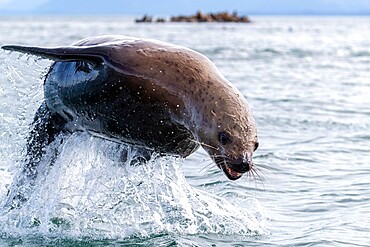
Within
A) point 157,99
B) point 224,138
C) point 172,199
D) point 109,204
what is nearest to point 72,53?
point 157,99

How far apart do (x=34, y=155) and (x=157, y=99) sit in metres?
1.98

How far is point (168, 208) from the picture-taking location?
330 inches

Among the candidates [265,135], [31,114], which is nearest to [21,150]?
[31,114]

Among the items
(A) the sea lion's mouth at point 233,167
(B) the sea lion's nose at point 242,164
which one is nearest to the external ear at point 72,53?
(A) the sea lion's mouth at point 233,167

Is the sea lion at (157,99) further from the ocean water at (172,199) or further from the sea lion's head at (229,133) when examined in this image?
the ocean water at (172,199)

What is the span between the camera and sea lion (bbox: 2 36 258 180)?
249 inches

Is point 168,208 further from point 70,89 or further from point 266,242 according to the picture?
point 70,89

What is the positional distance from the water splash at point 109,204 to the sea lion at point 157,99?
0.50 meters

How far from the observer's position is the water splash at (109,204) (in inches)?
300

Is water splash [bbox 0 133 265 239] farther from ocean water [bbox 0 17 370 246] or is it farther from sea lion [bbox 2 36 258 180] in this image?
sea lion [bbox 2 36 258 180]

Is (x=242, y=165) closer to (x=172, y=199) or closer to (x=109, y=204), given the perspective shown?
(x=109, y=204)

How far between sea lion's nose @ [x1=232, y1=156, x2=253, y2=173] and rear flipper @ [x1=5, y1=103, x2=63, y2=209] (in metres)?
2.27

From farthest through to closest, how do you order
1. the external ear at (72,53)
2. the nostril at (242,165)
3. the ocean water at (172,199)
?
1. the ocean water at (172,199)
2. the external ear at (72,53)
3. the nostril at (242,165)

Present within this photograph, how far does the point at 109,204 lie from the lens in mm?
8070
